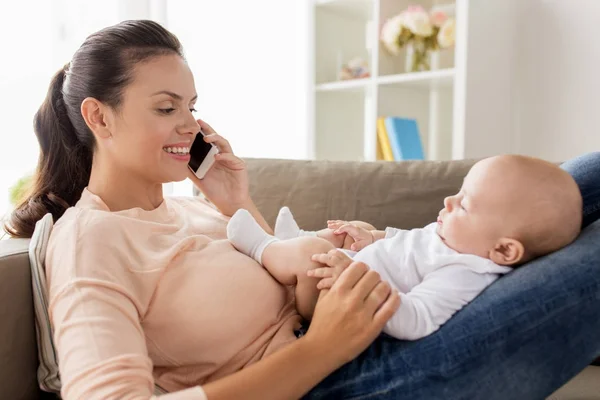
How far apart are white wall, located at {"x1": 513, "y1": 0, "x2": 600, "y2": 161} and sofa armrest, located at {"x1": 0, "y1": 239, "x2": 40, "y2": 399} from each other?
2250 millimetres

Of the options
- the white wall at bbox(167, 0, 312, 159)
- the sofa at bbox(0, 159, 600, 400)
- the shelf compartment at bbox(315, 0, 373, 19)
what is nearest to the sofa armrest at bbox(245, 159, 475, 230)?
the sofa at bbox(0, 159, 600, 400)

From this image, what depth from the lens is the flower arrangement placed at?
260 cm

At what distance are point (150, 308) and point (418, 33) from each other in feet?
6.60

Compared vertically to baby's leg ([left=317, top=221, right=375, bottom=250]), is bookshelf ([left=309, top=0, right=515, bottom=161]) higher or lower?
higher

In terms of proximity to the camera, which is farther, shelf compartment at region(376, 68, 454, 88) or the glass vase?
the glass vase

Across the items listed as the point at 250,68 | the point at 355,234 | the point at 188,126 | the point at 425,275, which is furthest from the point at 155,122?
the point at 250,68

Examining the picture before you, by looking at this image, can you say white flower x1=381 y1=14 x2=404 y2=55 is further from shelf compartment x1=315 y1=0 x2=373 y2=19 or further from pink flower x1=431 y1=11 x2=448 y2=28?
shelf compartment x1=315 y1=0 x2=373 y2=19

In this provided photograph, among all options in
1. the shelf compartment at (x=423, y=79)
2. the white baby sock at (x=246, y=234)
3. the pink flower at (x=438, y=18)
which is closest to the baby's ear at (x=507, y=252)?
the white baby sock at (x=246, y=234)

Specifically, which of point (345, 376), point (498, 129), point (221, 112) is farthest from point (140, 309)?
point (221, 112)

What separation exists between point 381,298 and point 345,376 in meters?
0.15

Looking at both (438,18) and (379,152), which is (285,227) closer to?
(379,152)

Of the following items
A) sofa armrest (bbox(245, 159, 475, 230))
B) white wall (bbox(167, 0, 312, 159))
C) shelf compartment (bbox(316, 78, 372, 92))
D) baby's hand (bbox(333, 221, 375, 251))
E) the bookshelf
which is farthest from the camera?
white wall (bbox(167, 0, 312, 159))

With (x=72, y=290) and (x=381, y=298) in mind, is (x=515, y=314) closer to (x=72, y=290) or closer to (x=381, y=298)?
(x=381, y=298)

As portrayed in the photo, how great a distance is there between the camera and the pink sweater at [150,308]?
879mm
